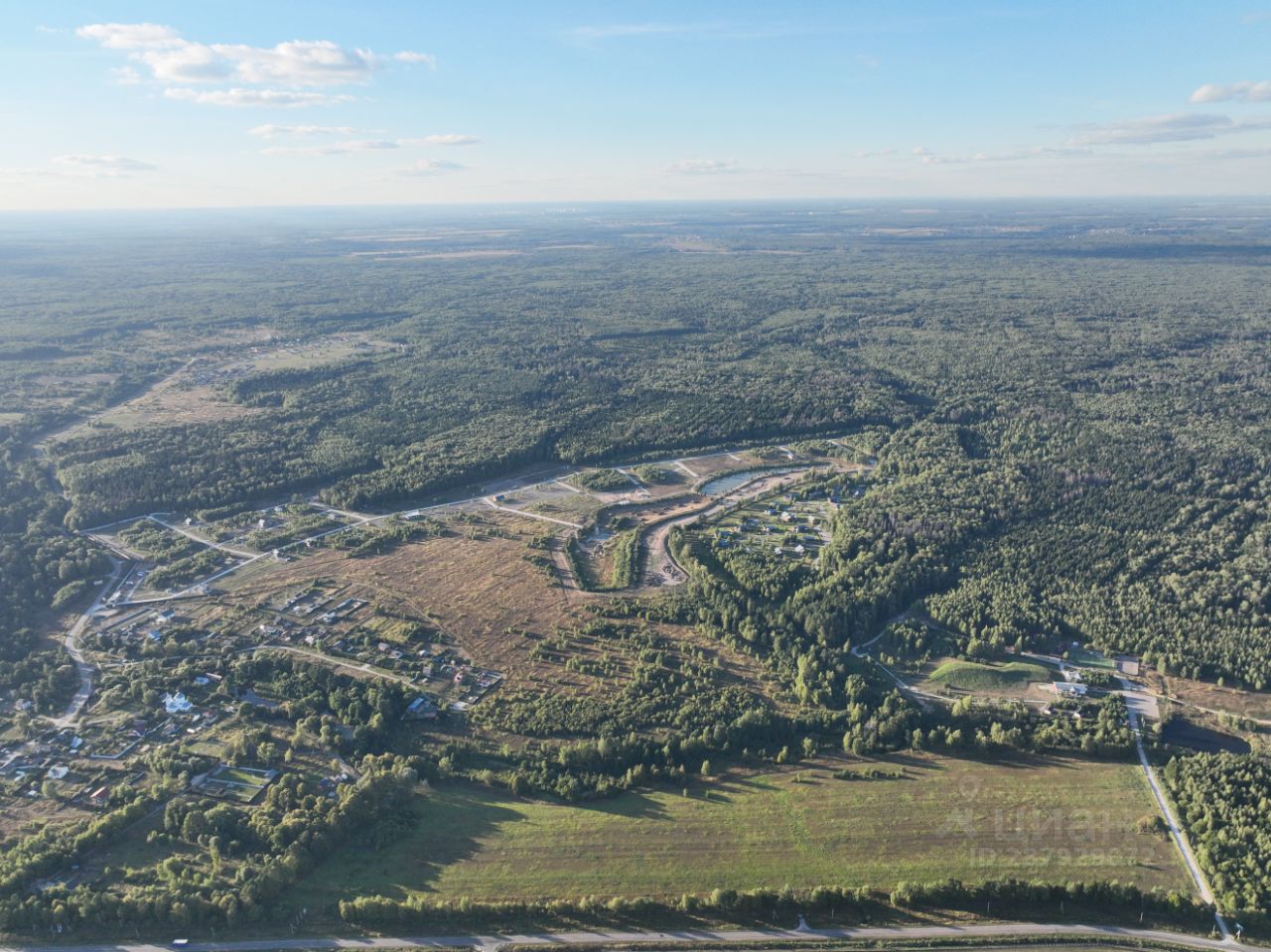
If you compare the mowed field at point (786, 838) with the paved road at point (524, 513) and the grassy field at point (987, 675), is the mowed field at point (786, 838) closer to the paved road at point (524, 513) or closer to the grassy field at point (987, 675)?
the grassy field at point (987, 675)

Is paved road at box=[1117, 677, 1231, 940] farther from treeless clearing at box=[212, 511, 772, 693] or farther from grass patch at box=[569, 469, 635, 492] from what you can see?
grass patch at box=[569, 469, 635, 492]

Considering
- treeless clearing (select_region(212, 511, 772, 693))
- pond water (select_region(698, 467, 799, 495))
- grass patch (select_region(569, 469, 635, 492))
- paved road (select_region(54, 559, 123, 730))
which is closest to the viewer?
paved road (select_region(54, 559, 123, 730))

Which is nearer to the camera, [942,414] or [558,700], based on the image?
[558,700]

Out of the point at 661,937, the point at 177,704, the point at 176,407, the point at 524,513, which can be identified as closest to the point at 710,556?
the point at 524,513

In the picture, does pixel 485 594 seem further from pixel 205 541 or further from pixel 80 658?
pixel 205 541

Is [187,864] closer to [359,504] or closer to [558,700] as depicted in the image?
[558,700]

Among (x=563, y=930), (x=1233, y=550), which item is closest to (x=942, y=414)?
(x=1233, y=550)

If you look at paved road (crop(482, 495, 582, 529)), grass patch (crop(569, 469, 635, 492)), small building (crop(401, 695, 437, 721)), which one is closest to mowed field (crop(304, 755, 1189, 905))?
small building (crop(401, 695, 437, 721))
